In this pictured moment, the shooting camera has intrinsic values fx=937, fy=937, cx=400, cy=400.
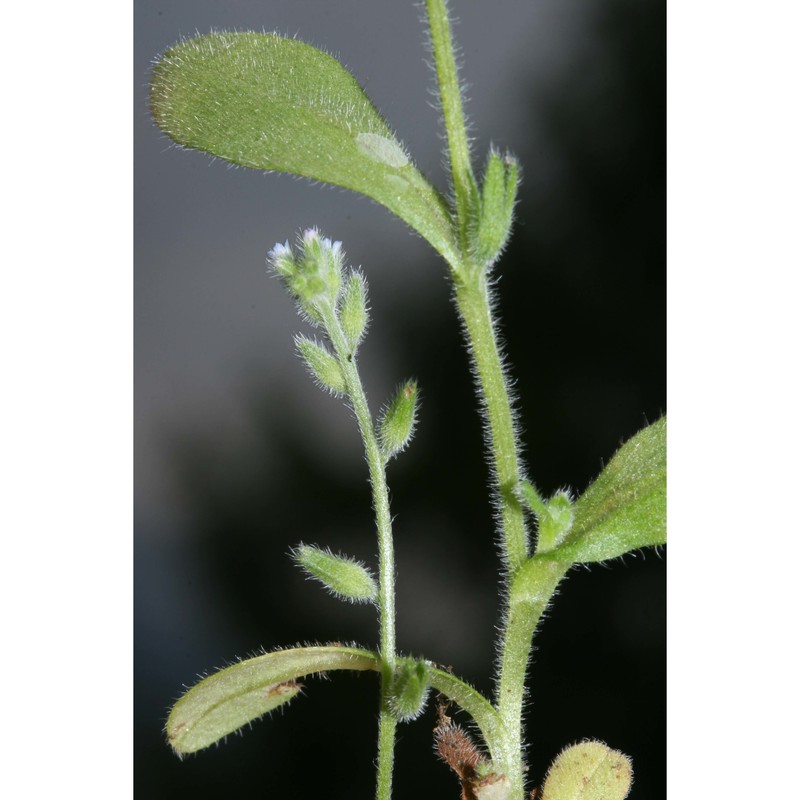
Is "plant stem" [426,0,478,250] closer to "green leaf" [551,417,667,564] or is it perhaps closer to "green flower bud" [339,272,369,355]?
"green flower bud" [339,272,369,355]

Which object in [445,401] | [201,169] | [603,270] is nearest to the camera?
[201,169]

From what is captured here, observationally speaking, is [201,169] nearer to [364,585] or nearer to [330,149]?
[330,149]

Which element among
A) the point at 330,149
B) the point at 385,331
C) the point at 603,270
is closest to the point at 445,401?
the point at 385,331

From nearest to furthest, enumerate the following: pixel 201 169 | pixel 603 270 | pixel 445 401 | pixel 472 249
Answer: pixel 472 249
pixel 201 169
pixel 603 270
pixel 445 401

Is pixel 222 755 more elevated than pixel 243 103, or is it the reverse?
pixel 243 103

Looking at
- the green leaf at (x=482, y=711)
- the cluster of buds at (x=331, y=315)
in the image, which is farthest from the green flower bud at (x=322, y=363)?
the green leaf at (x=482, y=711)

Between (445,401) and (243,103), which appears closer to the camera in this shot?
(243,103)

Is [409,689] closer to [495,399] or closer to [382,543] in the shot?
[382,543]
